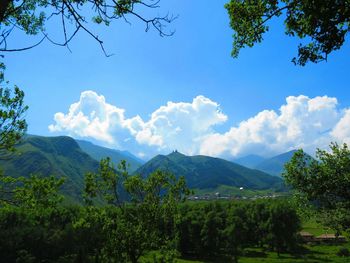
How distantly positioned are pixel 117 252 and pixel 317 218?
81.8 feet

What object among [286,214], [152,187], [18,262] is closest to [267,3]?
[152,187]

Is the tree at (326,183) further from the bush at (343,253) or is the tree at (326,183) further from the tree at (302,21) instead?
the bush at (343,253)

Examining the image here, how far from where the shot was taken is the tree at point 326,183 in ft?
118

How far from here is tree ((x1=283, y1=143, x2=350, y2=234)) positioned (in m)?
36.1

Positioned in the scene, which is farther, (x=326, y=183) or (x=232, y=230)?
(x=232, y=230)

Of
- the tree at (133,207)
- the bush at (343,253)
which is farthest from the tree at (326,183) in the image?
the bush at (343,253)

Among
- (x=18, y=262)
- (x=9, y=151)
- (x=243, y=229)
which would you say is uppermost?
(x=9, y=151)

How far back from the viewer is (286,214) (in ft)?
372

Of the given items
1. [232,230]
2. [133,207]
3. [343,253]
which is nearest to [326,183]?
[133,207]

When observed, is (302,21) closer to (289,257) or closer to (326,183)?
(326,183)

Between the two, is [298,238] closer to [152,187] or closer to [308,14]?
[152,187]

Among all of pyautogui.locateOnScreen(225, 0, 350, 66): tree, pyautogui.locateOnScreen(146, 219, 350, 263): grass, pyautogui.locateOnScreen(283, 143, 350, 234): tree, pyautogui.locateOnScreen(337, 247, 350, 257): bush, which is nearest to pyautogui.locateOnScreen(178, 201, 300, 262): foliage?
pyautogui.locateOnScreen(146, 219, 350, 263): grass

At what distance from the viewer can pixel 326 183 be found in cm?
3725

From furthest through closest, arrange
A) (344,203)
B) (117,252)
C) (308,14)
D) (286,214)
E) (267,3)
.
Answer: (286,214), (344,203), (117,252), (267,3), (308,14)
